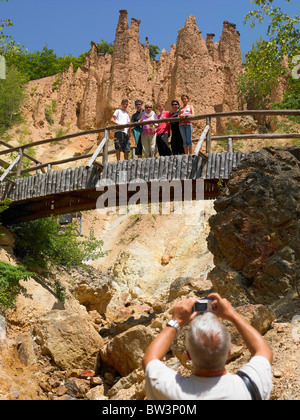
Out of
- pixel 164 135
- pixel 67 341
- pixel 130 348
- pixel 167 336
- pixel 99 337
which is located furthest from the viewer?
pixel 164 135

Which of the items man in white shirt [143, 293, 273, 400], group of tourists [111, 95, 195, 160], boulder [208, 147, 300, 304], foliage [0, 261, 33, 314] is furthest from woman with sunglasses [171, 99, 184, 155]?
man in white shirt [143, 293, 273, 400]

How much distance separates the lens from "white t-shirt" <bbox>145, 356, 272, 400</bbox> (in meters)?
2.70

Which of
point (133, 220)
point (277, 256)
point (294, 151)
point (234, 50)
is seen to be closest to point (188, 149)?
point (294, 151)

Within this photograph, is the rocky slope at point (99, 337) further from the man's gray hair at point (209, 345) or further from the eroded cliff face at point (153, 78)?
the eroded cliff face at point (153, 78)

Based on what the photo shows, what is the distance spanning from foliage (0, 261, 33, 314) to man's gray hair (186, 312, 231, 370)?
833cm

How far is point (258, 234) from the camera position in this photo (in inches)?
318

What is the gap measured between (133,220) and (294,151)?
1516 cm

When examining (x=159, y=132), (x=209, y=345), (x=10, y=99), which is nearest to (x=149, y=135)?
(x=159, y=132)

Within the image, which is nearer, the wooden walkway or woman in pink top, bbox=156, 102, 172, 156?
the wooden walkway

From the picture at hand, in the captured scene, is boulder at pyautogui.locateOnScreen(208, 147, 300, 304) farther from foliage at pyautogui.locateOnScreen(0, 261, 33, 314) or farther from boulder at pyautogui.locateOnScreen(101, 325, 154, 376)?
foliage at pyautogui.locateOnScreen(0, 261, 33, 314)

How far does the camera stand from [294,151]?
30.2 feet

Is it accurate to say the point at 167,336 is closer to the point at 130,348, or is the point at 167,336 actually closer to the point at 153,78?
the point at 130,348

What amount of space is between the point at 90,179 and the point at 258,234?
14.0ft
